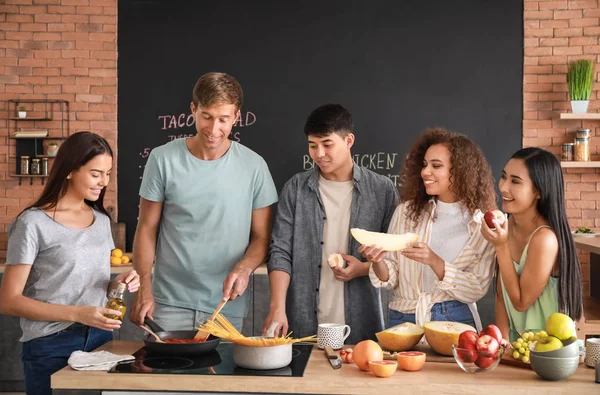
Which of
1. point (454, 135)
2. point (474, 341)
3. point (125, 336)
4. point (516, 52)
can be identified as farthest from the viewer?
point (516, 52)

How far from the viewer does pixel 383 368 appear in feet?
6.79

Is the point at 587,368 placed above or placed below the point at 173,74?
below

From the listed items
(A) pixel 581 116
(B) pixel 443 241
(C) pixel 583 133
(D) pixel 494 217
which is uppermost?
(A) pixel 581 116

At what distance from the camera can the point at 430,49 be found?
5.51m

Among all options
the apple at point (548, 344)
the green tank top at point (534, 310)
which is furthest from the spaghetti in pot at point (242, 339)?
the green tank top at point (534, 310)

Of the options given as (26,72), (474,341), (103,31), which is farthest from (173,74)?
(474,341)

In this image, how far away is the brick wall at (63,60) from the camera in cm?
555

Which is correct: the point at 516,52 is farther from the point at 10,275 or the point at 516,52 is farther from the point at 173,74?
the point at 10,275

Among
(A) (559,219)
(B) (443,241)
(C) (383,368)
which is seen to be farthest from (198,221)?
(A) (559,219)

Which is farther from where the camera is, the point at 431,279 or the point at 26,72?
the point at 26,72

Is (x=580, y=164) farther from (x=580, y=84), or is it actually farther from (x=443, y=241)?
(x=443, y=241)

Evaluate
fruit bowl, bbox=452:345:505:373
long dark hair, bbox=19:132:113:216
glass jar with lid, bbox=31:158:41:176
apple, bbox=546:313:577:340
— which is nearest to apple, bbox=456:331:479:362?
fruit bowl, bbox=452:345:505:373

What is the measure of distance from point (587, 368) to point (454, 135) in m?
1.04

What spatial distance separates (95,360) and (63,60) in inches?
156
